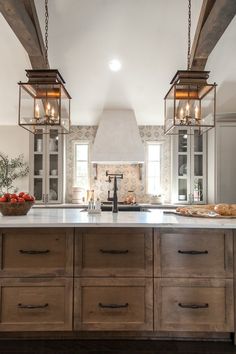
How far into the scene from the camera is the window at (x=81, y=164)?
5.96 meters

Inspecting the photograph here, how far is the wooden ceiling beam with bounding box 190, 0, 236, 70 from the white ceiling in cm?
33

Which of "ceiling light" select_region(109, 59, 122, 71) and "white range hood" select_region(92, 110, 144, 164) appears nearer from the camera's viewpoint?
"ceiling light" select_region(109, 59, 122, 71)

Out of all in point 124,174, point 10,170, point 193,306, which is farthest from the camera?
point 124,174

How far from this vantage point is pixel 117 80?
15.7 feet

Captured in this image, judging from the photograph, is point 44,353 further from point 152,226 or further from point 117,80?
point 117,80

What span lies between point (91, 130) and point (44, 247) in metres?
4.09

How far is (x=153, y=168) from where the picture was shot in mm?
6012

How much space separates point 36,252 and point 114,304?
27.8 inches

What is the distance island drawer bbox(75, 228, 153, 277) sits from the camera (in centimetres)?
214

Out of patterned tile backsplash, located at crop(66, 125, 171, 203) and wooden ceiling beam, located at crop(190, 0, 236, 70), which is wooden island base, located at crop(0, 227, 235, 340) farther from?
patterned tile backsplash, located at crop(66, 125, 171, 203)

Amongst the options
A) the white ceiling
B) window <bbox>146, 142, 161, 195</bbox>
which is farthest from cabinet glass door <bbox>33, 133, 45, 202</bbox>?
window <bbox>146, 142, 161, 195</bbox>

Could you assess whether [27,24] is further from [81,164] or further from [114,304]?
[81,164]

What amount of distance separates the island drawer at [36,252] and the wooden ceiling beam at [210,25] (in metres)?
2.56

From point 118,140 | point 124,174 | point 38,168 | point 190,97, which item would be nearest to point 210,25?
point 190,97
